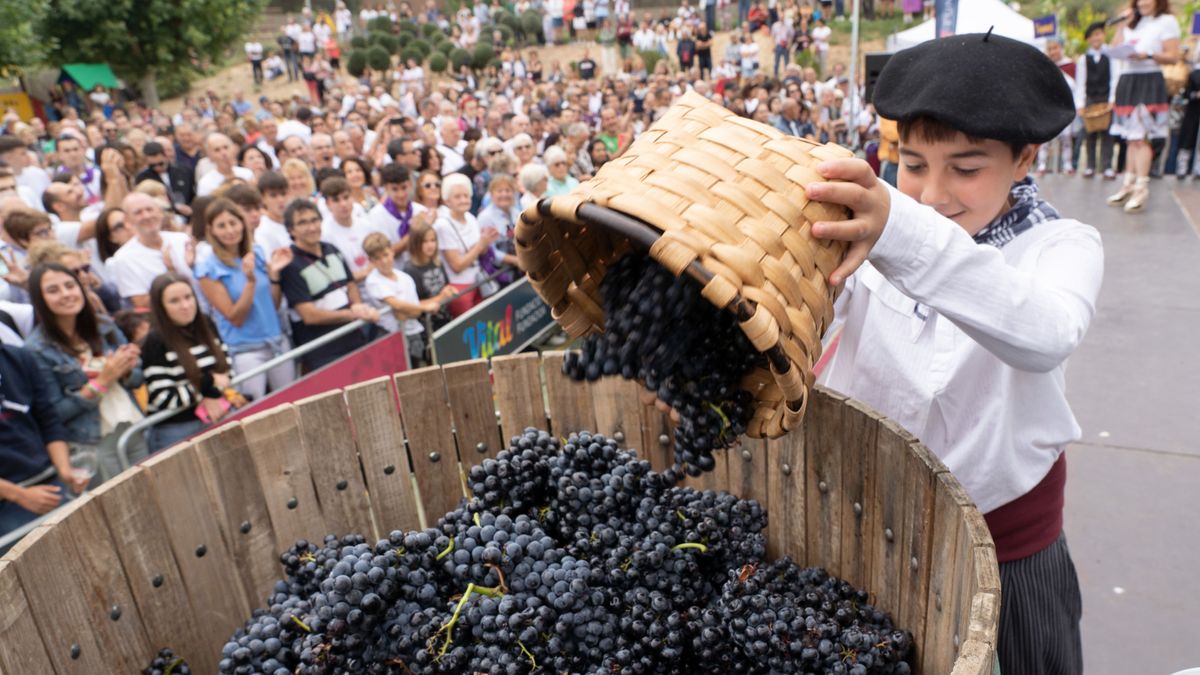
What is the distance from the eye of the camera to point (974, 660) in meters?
1.18

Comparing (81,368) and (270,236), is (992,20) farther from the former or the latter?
(270,236)

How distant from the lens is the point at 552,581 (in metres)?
1.73

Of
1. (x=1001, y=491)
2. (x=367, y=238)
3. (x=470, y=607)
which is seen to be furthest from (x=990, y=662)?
(x=367, y=238)

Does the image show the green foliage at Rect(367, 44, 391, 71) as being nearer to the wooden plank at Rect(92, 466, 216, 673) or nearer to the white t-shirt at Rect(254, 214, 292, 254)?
the white t-shirt at Rect(254, 214, 292, 254)

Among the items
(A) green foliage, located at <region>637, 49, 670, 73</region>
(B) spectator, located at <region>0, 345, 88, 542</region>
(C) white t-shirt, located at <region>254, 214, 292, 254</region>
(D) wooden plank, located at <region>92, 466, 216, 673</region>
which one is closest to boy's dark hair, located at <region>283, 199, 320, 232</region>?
(C) white t-shirt, located at <region>254, 214, 292, 254</region>

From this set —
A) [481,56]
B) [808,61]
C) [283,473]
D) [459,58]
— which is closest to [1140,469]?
[283,473]

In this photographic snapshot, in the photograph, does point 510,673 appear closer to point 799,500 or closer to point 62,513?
point 799,500

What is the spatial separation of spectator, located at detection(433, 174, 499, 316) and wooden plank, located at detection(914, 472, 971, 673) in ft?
15.1

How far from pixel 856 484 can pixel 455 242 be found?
4714 millimetres

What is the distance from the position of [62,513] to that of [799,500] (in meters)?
1.68

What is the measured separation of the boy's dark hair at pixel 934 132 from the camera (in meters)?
1.57

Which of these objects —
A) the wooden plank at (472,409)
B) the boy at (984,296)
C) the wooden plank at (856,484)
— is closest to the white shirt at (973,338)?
the boy at (984,296)

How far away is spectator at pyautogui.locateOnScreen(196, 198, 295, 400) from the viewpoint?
4.79 metres

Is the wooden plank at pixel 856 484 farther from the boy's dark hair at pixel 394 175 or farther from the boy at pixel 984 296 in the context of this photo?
the boy's dark hair at pixel 394 175
